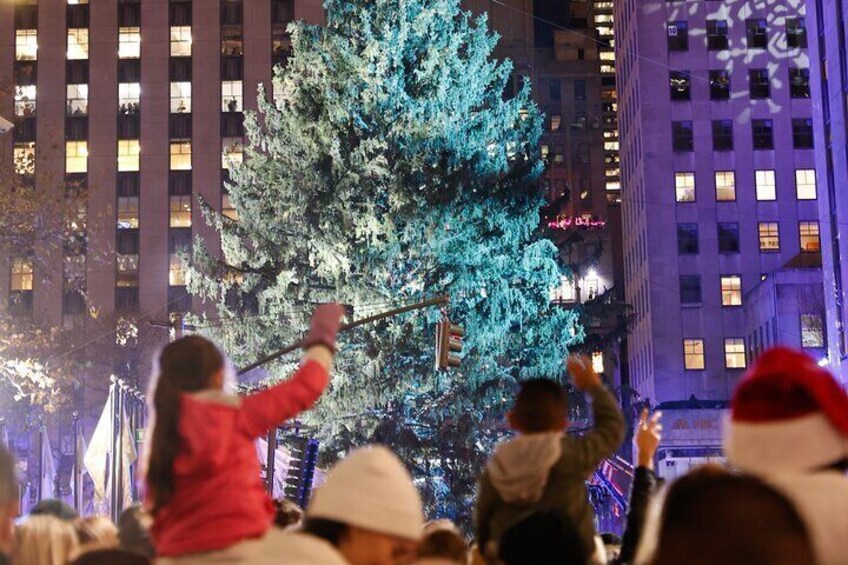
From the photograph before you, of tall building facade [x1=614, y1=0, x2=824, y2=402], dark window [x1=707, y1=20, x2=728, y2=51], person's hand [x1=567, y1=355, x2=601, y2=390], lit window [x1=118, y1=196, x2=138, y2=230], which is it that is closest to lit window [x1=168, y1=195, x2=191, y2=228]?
lit window [x1=118, y1=196, x2=138, y2=230]

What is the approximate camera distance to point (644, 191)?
324 feet

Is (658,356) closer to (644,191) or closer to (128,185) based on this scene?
(644,191)

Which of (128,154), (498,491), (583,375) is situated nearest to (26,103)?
(128,154)

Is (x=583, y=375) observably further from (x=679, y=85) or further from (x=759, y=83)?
(x=759, y=83)

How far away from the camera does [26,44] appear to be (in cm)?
10819

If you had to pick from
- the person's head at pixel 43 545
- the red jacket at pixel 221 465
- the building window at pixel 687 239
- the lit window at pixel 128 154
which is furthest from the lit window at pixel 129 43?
the red jacket at pixel 221 465

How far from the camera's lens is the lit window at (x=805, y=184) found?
95.6m

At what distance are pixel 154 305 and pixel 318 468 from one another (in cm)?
6465

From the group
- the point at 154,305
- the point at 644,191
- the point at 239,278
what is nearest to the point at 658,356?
the point at 644,191

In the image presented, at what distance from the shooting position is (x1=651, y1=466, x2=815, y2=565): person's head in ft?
8.90

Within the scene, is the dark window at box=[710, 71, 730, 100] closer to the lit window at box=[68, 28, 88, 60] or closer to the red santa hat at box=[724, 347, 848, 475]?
the lit window at box=[68, 28, 88, 60]

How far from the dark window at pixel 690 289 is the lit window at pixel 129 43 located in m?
43.1

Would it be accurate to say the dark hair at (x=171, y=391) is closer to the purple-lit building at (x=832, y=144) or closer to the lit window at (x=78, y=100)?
the purple-lit building at (x=832, y=144)

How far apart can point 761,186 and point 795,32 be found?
10.8 m
